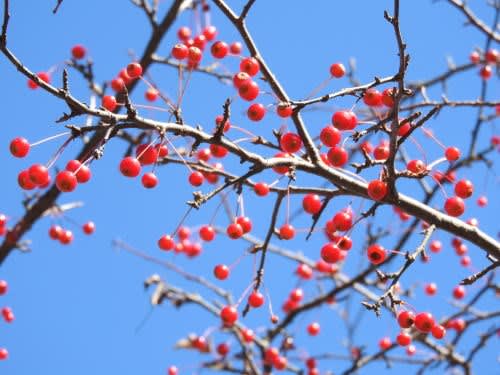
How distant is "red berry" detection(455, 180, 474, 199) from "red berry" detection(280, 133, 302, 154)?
38.6 inches

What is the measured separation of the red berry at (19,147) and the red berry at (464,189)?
93.8 inches

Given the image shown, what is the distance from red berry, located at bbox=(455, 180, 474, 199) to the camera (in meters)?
3.23

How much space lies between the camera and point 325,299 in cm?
607

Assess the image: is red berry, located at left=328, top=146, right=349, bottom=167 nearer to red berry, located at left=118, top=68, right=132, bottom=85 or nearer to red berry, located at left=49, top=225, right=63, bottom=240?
red berry, located at left=118, top=68, right=132, bottom=85

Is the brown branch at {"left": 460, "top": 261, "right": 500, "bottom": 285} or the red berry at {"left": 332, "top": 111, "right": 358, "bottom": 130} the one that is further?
the red berry at {"left": 332, "top": 111, "right": 358, "bottom": 130}

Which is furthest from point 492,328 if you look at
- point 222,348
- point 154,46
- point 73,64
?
point 73,64

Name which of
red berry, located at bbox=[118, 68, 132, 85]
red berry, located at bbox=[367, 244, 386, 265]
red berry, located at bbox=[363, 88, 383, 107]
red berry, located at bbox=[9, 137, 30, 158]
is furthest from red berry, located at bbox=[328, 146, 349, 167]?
red berry, located at bbox=[118, 68, 132, 85]

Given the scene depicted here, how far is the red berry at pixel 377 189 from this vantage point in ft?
9.00

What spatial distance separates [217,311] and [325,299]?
1154 millimetres

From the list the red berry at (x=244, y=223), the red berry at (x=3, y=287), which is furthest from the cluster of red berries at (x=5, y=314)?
the red berry at (x=244, y=223)

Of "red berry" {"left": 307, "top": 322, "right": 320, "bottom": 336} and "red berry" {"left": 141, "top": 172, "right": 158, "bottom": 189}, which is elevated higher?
"red berry" {"left": 307, "top": 322, "right": 320, "bottom": 336}

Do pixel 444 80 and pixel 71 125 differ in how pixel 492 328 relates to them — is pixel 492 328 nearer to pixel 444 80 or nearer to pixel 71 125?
pixel 444 80

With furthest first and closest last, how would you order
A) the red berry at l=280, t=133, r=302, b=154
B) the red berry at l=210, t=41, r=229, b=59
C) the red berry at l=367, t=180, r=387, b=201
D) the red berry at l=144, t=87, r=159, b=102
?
the red berry at l=144, t=87, r=159, b=102 → the red berry at l=210, t=41, r=229, b=59 → the red berry at l=280, t=133, r=302, b=154 → the red berry at l=367, t=180, r=387, b=201

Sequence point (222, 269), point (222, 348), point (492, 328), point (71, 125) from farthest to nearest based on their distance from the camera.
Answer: point (222, 348) → point (492, 328) → point (222, 269) → point (71, 125)
